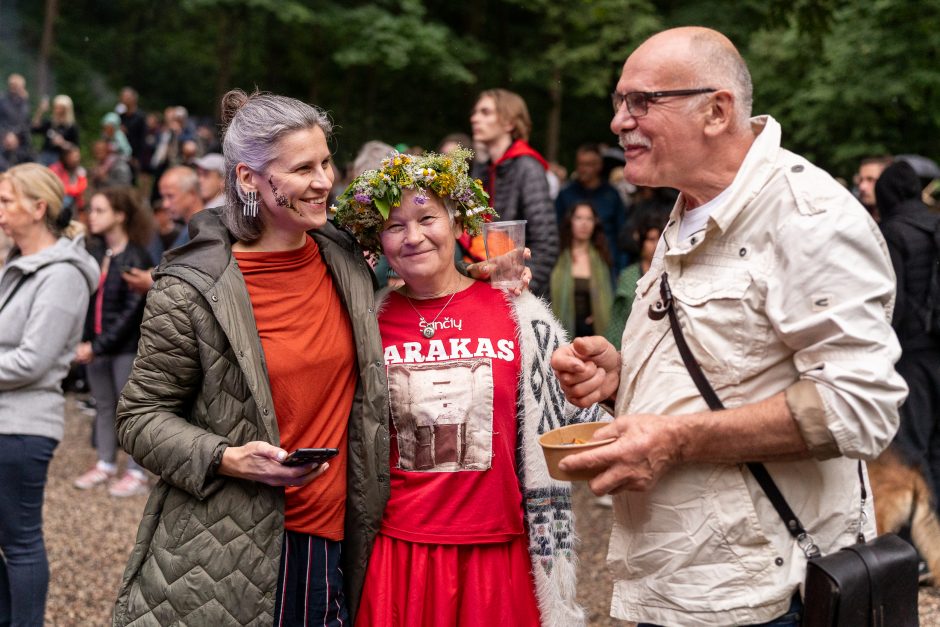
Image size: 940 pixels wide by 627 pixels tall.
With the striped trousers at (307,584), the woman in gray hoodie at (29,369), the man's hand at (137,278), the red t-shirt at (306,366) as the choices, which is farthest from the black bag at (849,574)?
the man's hand at (137,278)

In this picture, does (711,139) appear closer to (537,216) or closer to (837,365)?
(837,365)

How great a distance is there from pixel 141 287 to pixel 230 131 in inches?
176

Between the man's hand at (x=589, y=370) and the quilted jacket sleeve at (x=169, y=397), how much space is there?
3.20 feet

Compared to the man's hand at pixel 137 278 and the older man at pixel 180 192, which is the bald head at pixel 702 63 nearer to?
the man's hand at pixel 137 278

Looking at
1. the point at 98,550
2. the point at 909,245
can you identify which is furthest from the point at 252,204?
the point at 98,550

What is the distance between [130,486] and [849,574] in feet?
21.3

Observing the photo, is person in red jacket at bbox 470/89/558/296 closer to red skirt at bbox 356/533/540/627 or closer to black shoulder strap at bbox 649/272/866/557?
red skirt at bbox 356/533/540/627

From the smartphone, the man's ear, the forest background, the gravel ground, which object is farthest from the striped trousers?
the forest background

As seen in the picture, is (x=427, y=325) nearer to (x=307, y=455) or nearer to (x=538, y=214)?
(x=307, y=455)

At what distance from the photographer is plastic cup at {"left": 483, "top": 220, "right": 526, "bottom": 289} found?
3.12 meters

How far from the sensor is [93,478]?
7.80 m

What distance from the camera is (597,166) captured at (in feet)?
30.5

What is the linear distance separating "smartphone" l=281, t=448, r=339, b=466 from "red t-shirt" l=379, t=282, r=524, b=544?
462mm

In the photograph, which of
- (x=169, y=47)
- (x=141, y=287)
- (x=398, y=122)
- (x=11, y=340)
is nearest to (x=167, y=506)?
(x=11, y=340)
